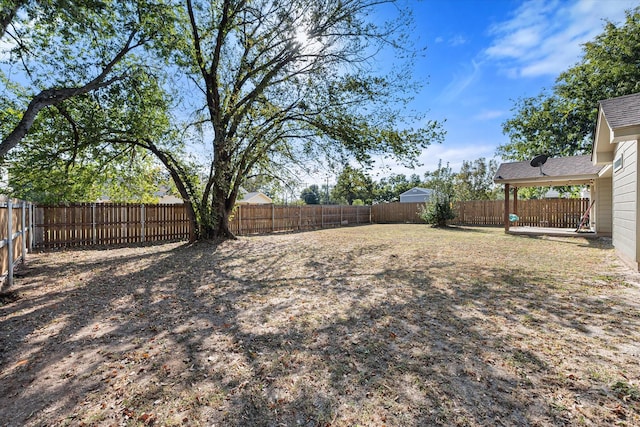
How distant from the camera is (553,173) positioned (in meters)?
11.5

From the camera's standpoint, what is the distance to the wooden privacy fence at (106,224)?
8781 mm

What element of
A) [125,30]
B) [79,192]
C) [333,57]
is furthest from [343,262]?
[79,192]

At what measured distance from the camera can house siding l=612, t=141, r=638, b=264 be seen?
5488 millimetres

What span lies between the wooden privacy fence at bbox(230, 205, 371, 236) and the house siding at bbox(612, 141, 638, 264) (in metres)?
12.8

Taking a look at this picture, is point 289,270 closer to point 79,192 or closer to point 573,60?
point 79,192

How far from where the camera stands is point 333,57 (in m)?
8.86

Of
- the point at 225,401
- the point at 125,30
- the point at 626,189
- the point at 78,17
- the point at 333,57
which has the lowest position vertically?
the point at 225,401

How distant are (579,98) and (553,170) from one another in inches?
295

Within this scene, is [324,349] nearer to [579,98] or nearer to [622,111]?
[622,111]

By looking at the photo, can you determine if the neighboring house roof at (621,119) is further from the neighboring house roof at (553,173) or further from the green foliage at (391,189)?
the green foliage at (391,189)

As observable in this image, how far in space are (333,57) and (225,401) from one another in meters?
9.40

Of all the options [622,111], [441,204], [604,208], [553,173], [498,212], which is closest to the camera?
[622,111]

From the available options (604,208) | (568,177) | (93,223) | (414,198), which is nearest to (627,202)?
(568,177)

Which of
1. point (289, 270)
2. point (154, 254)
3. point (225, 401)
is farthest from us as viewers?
point (154, 254)
